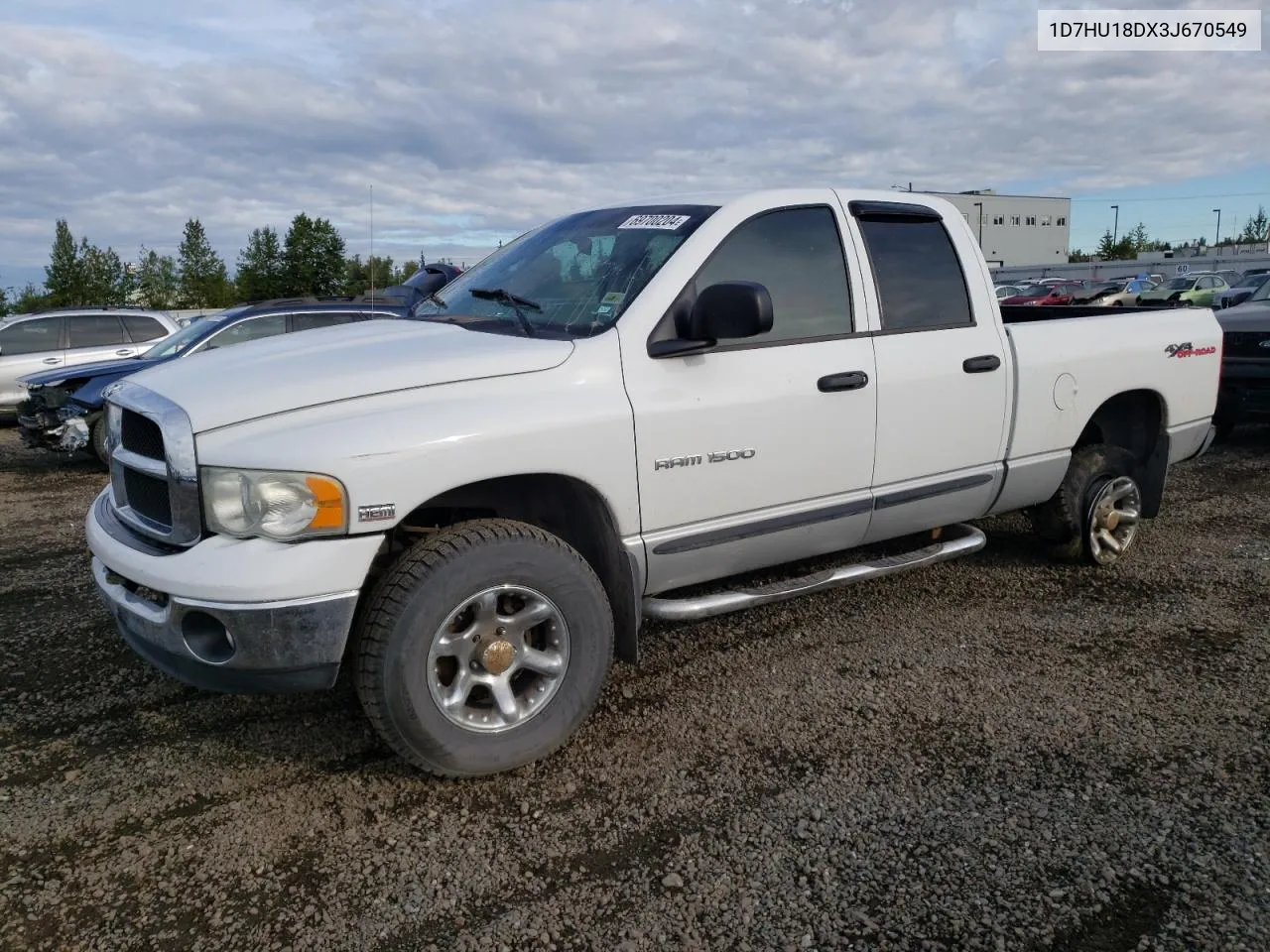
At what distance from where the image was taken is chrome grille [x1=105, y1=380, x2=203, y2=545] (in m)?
2.87

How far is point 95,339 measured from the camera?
43.0 feet

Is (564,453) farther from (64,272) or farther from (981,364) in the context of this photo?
(64,272)

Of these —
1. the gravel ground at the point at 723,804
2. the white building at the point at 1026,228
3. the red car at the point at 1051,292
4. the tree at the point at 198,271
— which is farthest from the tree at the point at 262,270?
the white building at the point at 1026,228

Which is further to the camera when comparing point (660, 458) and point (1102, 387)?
point (1102, 387)

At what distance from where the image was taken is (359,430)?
2885 millimetres

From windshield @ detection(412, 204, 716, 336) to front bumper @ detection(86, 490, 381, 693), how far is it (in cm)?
124

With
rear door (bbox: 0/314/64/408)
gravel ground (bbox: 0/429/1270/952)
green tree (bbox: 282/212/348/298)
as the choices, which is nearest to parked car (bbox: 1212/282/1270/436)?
gravel ground (bbox: 0/429/1270/952)

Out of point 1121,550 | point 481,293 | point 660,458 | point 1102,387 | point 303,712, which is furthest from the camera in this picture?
point 1121,550

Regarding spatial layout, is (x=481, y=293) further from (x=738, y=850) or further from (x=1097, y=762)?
(x=1097, y=762)

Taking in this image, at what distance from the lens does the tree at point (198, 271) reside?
47938 mm

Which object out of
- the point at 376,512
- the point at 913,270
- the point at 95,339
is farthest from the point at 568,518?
the point at 95,339

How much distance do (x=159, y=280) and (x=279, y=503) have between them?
5136 cm

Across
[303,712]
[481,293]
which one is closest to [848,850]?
[303,712]

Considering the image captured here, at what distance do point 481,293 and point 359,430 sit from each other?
4.84 ft
